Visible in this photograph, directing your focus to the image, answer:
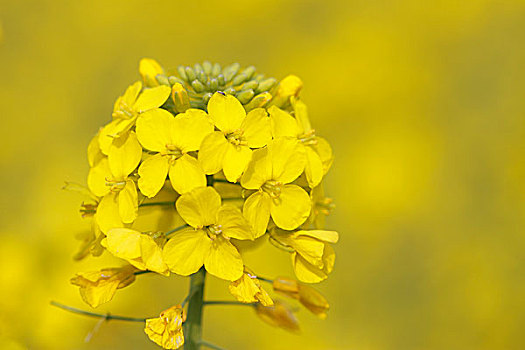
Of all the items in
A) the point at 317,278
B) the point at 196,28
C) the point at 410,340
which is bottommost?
the point at 410,340

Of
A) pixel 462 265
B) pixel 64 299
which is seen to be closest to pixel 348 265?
pixel 462 265

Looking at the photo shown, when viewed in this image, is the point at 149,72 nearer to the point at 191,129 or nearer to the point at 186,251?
the point at 191,129

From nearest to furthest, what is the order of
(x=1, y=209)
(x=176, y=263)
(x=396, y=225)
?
(x=176, y=263)
(x=1, y=209)
(x=396, y=225)

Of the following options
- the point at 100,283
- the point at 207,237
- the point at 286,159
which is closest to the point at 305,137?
the point at 286,159

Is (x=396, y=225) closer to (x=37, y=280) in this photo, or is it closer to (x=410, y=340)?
(x=410, y=340)

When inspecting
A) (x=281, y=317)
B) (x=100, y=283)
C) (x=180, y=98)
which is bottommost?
(x=281, y=317)
